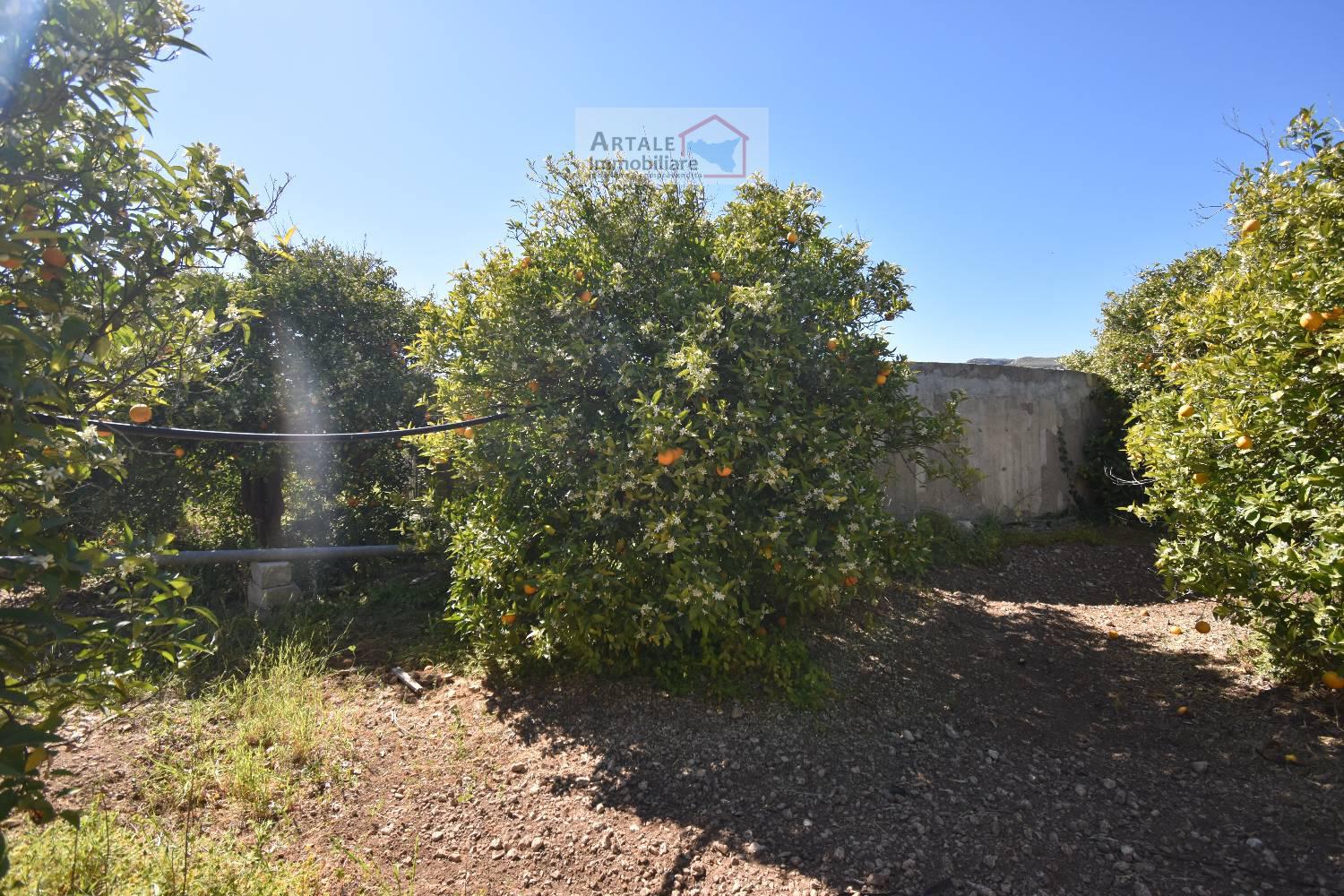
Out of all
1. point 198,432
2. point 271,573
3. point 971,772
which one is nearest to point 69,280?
point 198,432

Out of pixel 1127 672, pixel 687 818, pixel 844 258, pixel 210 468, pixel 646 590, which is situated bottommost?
pixel 687 818

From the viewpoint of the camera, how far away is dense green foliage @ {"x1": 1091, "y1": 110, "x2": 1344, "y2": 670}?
9.05ft

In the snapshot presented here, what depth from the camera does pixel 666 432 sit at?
3.01 meters

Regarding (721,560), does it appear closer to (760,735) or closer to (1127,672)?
(760,735)

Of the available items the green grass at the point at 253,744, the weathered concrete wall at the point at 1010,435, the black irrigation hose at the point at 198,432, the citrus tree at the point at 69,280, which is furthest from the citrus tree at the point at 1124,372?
the citrus tree at the point at 69,280

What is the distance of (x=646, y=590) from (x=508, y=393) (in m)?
1.24

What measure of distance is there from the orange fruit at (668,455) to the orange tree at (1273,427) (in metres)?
2.39

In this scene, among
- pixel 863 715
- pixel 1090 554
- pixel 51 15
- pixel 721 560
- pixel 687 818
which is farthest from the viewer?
pixel 1090 554

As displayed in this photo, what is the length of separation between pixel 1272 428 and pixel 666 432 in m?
2.56

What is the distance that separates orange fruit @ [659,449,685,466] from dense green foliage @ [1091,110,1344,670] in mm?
2385

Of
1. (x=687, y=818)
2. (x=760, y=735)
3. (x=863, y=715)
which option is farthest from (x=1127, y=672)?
(x=687, y=818)

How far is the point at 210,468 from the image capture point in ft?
18.9

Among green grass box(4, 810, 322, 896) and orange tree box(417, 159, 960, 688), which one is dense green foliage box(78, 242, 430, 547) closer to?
orange tree box(417, 159, 960, 688)

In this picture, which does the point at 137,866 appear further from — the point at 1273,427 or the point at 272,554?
the point at 1273,427
